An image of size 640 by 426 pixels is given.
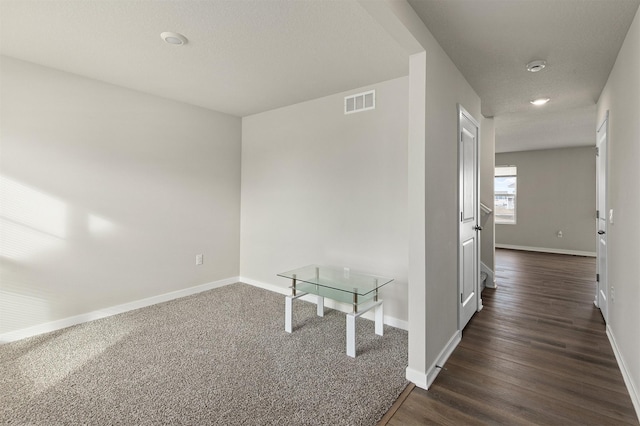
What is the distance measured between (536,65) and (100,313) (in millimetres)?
4714

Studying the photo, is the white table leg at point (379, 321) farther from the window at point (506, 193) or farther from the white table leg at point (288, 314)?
the window at point (506, 193)

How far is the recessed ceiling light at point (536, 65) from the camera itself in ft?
8.66

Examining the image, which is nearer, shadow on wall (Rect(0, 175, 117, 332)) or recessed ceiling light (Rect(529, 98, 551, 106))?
shadow on wall (Rect(0, 175, 117, 332))

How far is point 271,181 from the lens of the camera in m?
4.22

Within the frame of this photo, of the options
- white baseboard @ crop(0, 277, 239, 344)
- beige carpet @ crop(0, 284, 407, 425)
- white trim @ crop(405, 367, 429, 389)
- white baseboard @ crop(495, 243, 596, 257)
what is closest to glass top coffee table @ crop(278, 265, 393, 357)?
beige carpet @ crop(0, 284, 407, 425)

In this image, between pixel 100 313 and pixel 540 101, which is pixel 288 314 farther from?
pixel 540 101

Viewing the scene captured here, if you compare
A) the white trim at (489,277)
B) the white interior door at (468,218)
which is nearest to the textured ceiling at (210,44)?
the white interior door at (468,218)

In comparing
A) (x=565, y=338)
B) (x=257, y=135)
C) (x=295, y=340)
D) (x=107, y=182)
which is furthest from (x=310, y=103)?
(x=565, y=338)

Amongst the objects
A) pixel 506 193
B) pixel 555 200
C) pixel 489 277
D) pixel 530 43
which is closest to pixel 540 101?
pixel 530 43

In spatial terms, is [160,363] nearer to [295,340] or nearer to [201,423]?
[201,423]

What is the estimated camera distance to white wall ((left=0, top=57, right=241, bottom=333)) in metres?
2.74

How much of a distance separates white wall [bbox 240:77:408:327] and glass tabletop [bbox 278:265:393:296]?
7.4 inches

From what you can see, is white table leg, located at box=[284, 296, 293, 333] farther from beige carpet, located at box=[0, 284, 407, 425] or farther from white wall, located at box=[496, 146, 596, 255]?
white wall, located at box=[496, 146, 596, 255]

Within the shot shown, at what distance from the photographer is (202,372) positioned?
7.34ft
